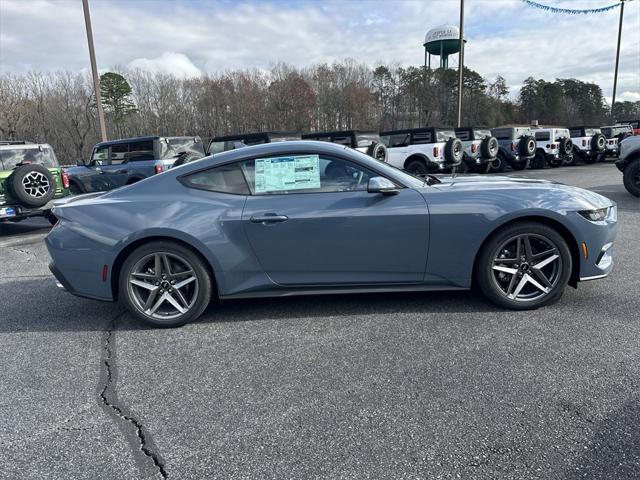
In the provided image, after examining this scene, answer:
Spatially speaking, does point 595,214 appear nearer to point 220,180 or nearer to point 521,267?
point 521,267

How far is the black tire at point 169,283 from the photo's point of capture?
351 cm

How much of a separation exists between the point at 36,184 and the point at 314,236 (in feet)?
22.2

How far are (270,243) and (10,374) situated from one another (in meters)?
1.98

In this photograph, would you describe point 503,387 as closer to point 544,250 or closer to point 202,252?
point 544,250

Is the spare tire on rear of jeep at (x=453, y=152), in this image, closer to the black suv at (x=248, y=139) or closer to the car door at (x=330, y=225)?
the black suv at (x=248, y=139)

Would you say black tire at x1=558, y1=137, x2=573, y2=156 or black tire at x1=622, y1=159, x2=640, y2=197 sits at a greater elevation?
black tire at x1=558, y1=137, x2=573, y2=156

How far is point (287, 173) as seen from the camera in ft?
11.8

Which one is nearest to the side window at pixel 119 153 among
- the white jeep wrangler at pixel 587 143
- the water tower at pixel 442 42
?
the white jeep wrangler at pixel 587 143

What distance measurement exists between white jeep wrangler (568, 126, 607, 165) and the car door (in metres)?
20.2

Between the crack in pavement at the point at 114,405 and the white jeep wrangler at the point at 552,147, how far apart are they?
768 inches

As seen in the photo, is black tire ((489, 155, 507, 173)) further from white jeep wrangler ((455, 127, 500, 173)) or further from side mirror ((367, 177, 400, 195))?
side mirror ((367, 177, 400, 195))

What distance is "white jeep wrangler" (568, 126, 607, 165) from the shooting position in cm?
2008

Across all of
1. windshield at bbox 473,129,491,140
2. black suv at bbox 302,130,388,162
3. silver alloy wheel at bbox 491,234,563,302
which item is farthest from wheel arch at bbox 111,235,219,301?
windshield at bbox 473,129,491,140

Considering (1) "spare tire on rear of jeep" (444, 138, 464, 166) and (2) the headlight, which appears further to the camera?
(1) "spare tire on rear of jeep" (444, 138, 464, 166)
